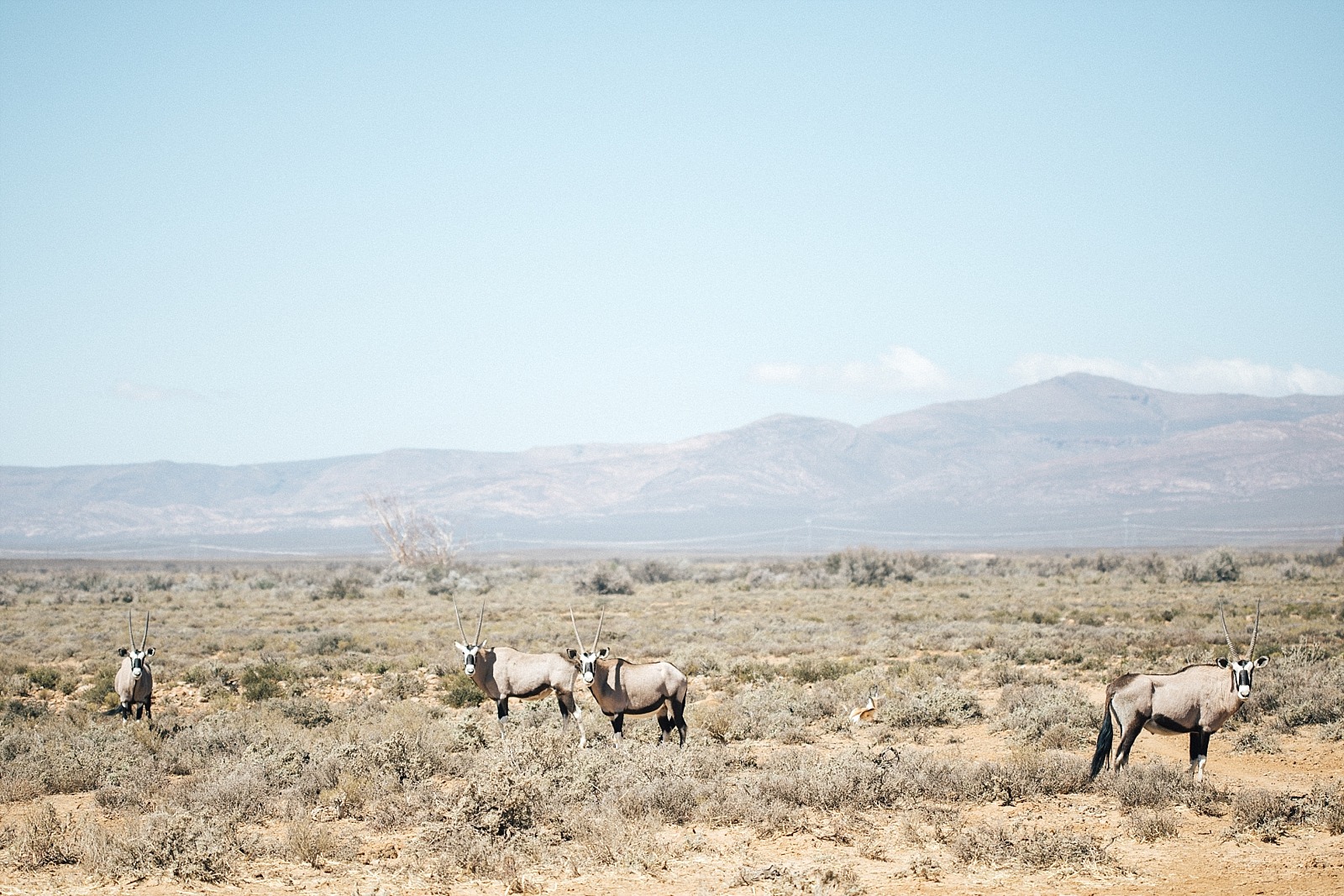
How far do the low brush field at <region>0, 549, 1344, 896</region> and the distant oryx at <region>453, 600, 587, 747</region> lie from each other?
0.53m

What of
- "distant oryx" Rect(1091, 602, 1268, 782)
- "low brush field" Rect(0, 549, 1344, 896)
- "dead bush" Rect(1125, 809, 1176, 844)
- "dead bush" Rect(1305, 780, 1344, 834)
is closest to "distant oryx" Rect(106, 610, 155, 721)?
"low brush field" Rect(0, 549, 1344, 896)

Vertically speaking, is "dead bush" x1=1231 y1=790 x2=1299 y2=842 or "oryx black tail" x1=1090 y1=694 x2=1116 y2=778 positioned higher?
"oryx black tail" x1=1090 y1=694 x2=1116 y2=778

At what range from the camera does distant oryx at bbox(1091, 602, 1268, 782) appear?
36.8 ft

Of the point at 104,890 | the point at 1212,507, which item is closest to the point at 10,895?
the point at 104,890

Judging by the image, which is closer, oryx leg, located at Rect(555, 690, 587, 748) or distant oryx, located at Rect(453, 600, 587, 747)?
oryx leg, located at Rect(555, 690, 587, 748)

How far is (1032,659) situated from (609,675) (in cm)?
1117

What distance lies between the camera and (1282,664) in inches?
705

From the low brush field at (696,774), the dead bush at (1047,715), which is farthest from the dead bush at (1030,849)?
the dead bush at (1047,715)

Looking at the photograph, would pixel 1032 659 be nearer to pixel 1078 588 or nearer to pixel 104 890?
pixel 104 890

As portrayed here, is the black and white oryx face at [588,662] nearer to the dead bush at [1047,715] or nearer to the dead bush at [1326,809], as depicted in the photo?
the dead bush at [1047,715]

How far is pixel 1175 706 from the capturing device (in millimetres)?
11258

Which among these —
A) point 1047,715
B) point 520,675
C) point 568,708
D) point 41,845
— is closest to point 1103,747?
point 1047,715

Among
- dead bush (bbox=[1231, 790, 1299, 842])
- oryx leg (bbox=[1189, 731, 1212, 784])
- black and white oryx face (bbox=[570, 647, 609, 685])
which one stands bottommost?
dead bush (bbox=[1231, 790, 1299, 842])

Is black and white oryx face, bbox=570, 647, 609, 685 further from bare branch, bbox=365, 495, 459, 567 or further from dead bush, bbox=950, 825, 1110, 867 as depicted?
bare branch, bbox=365, 495, 459, 567
